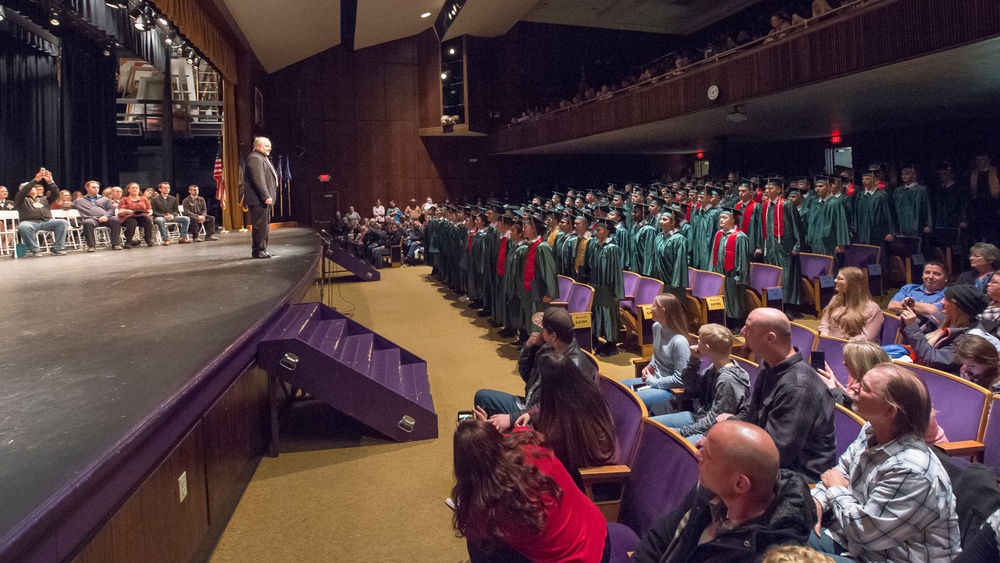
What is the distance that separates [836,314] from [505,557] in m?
3.52

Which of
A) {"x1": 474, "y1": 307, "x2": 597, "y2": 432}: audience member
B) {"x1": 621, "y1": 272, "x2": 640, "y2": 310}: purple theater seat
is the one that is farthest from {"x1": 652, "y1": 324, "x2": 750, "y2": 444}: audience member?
{"x1": 621, "y1": 272, "x2": 640, "y2": 310}: purple theater seat

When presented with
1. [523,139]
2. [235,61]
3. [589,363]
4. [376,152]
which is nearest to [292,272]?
[589,363]

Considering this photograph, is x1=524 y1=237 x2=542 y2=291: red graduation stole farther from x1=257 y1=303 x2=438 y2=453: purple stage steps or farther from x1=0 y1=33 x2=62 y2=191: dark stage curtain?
x1=0 y1=33 x2=62 y2=191: dark stage curtain

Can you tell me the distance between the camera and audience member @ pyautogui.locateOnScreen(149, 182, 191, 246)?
12078 millimetres

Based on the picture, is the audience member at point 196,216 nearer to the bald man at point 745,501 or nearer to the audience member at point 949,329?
the audience member at point 949,329

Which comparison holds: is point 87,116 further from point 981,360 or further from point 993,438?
point 993,438

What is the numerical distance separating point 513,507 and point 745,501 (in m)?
0.66

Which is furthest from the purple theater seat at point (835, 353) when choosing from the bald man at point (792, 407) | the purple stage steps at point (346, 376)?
the purple stage steps at point (346, 376)

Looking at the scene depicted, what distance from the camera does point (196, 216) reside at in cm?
1262

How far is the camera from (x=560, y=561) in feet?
6.47

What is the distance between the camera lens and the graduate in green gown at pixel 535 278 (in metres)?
6.77

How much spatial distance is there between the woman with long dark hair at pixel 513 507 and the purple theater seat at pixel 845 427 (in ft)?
4.02

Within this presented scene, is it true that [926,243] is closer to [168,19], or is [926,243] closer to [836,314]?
[836,314]

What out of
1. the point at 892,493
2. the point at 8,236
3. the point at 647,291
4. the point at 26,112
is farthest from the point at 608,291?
the point at 26,112
